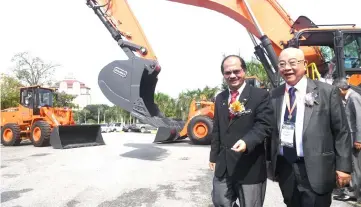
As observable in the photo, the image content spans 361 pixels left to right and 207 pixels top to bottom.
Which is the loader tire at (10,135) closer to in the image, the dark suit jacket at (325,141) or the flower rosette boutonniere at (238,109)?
the flower rosette boutonniere at (238,109)

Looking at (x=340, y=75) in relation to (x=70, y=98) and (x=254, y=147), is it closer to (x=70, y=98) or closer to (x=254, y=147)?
(x=254, y=147)

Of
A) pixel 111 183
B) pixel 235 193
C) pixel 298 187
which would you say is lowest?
pixel 111 183

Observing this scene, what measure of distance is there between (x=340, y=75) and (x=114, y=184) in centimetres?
430

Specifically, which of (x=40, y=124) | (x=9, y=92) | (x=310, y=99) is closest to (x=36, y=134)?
(x=40, y=124)

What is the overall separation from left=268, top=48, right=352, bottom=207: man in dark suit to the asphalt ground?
6.98ft

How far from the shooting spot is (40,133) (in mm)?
13391

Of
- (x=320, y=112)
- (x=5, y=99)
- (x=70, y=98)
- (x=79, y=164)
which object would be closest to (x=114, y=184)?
(x=79, y=164)

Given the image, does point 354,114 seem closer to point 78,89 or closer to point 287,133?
point 287,133

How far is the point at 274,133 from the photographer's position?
2.68 meters

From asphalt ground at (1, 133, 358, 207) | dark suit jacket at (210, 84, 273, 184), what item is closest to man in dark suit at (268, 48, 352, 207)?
dark suit jacket at (210, 84, 273, 184)

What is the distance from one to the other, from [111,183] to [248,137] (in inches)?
154

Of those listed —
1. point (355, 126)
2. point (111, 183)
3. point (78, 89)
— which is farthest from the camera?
point (78, 89)

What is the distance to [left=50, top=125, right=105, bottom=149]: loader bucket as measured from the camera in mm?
12031

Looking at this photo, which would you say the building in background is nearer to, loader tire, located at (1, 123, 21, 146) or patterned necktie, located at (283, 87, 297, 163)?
loader tire, located at (1, 123, 21, 146)
